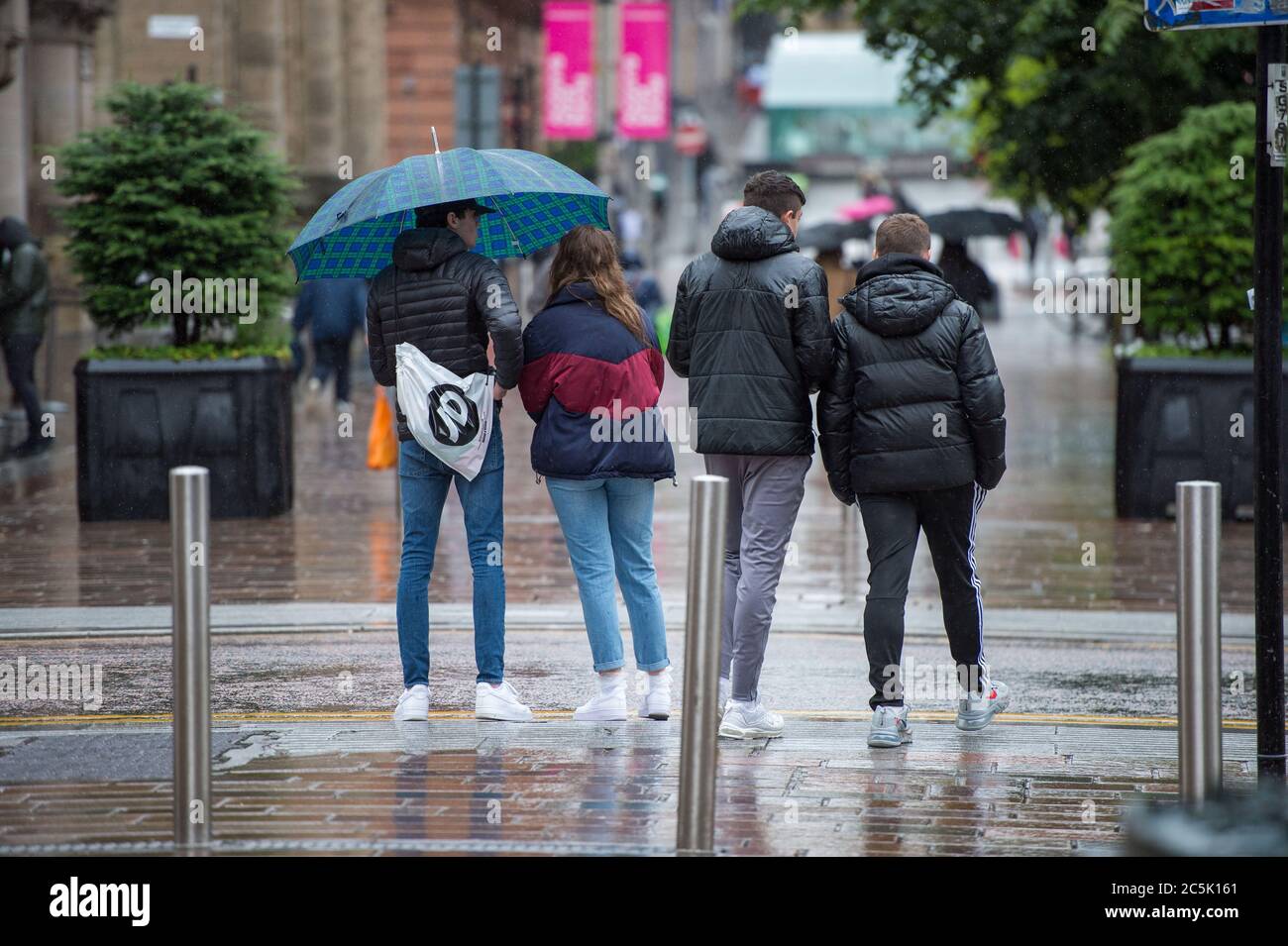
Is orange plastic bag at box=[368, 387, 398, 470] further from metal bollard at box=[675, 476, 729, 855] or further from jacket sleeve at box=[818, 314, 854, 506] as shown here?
metal bollard at box=[675, 476, 729, 855]

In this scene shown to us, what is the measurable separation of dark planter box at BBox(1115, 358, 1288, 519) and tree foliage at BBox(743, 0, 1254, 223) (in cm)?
399

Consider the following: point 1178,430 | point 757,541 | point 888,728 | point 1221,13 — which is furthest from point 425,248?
point 1178,430

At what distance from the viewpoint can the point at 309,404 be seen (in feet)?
67.2

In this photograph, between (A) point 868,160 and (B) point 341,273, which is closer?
(B) point 341,273

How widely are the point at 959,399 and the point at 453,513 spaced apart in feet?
24.3

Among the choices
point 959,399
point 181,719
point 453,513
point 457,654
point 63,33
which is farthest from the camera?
point 63,33

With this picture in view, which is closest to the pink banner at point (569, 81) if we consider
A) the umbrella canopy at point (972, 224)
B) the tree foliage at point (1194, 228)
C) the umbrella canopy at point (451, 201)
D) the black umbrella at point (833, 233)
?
the black umbrella at point (833, 233)

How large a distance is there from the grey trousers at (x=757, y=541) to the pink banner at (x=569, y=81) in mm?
29447

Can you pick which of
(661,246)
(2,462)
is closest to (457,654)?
(2,462)

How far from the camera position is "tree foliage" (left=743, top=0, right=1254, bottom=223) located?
1695 cm

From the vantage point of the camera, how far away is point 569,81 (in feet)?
121

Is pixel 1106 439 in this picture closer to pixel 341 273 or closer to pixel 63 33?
pixel 341 273

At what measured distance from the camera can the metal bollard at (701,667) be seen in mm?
5223
